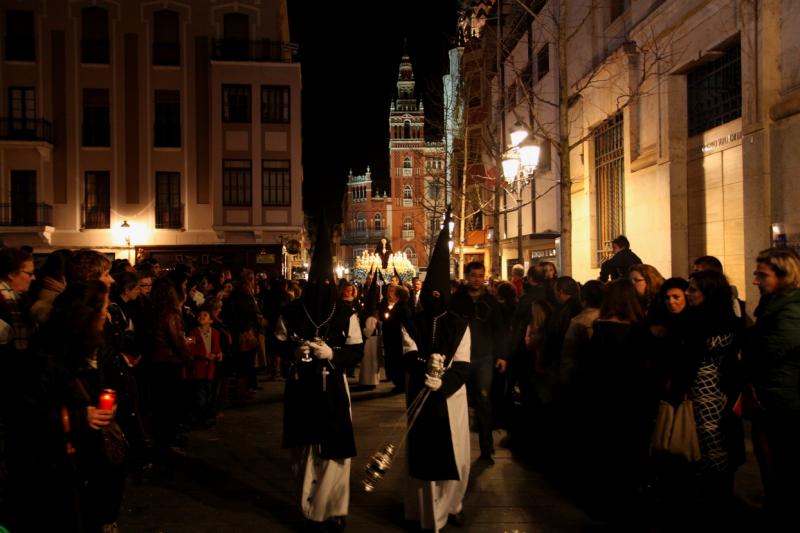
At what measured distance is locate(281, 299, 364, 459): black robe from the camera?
19.9 feet

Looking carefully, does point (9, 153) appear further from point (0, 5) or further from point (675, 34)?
point (675, 34)

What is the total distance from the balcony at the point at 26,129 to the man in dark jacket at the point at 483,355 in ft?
91.3

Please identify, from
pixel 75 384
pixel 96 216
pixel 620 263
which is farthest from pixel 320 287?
pixel 96 216

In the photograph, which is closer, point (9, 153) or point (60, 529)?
point (60, 529)

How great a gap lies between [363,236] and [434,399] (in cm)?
12443

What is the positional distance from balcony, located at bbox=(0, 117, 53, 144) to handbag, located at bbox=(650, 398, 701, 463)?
31.0 meters

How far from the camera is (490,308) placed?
9.11 metres

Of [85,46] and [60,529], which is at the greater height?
[85,46]

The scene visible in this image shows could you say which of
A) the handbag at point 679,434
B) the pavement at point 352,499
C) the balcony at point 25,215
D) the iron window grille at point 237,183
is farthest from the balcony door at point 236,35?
the handbag at point 679,434

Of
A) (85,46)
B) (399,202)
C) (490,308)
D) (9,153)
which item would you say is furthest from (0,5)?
(399,202)

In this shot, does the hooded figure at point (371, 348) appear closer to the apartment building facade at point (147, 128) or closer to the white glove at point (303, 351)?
the white glove at point (303, 351)

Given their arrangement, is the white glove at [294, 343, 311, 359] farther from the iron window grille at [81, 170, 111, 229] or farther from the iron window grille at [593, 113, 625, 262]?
the iron window grille at [81, 170, 111, 229]

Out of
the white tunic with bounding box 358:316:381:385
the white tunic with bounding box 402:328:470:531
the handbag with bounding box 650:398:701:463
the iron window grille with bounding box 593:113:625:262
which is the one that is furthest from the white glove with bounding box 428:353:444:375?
the iron window grille with bounding box 593:113:625:262

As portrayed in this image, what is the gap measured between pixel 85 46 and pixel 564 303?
29.9 meters
